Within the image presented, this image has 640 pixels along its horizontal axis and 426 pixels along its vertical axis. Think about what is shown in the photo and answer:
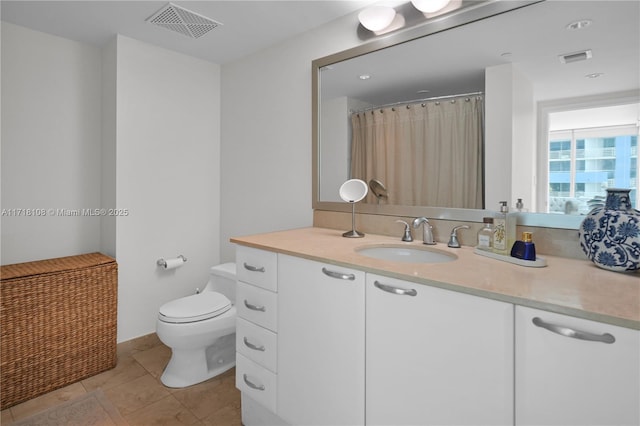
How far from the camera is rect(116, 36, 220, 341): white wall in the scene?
244 cm

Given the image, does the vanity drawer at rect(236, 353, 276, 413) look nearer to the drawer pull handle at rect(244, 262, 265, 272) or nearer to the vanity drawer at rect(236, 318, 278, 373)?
the vanity drawer at rect(236, 318, 278, 373)

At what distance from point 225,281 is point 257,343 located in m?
0.85

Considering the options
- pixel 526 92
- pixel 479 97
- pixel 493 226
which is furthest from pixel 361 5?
pixel 493 226

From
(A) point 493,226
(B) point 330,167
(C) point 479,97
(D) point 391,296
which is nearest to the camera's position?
(D) point 391,296

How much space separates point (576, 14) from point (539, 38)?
129mm

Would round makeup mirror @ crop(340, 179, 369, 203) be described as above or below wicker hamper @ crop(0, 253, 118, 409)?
above

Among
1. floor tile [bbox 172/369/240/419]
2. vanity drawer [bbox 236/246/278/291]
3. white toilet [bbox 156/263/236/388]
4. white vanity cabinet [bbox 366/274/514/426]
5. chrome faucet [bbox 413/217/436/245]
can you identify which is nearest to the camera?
white vanity cabinet [bbox 366/274/514/426]

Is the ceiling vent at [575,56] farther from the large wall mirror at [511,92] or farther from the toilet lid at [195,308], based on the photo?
the toilet lid at [195,308]

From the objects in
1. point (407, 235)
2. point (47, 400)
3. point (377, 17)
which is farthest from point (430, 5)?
point (47, 400)

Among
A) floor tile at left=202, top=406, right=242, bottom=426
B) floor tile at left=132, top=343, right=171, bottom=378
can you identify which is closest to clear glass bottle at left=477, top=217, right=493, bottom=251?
floor tile at left=202, top=406, right=242, bottom=426

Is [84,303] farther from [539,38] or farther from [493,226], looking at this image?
[539,38]

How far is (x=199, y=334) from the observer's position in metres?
2.03

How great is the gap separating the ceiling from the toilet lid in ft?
5.71

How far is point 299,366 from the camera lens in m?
1.47
